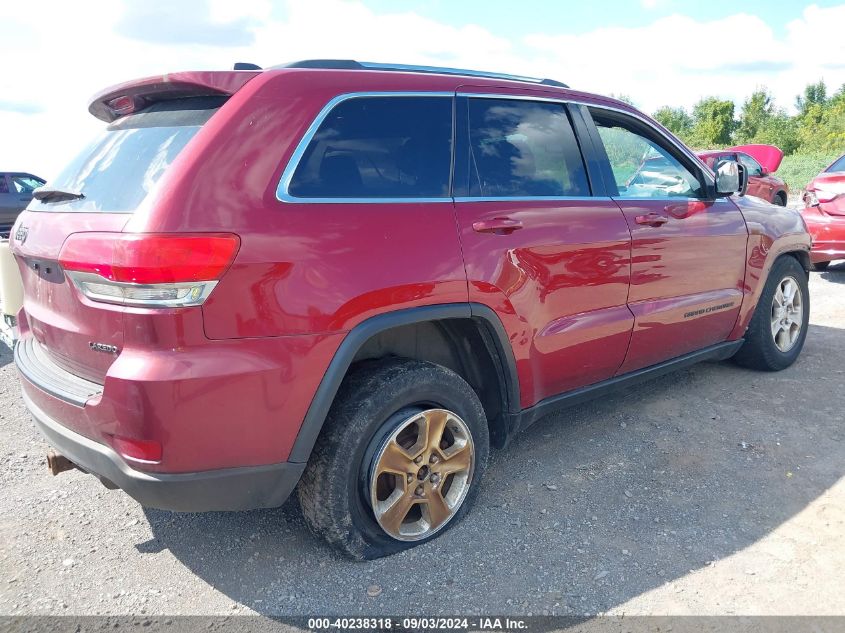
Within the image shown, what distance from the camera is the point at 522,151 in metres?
3.18

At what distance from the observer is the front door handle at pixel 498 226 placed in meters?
2.83

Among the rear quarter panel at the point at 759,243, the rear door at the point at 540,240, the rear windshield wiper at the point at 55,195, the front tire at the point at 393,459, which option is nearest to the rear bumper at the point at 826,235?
the rear quarter panel at the point at 759,243

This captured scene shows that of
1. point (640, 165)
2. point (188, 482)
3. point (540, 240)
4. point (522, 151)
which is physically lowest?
point (188, 482)

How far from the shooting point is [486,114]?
3055 mm

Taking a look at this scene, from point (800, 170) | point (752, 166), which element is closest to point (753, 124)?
point (800, 170)

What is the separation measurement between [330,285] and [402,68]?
1.11m

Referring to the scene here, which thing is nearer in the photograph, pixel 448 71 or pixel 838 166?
pixel 448 71

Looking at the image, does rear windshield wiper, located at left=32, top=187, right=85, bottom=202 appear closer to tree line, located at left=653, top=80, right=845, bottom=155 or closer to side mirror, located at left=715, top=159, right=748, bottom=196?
side mirror, located at left=715, top=159, right=748, bottom=196

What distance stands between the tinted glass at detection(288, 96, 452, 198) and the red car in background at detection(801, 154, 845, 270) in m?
6.21

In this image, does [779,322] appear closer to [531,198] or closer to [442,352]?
[531,198]

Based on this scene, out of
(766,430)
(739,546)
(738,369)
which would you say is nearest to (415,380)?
(739,546)

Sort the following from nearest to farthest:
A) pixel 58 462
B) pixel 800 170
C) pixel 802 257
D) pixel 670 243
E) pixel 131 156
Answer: pixel 131 156 → pixel 58 462 → pixel 670 243 → pixel 802 257 → pixel 800 170

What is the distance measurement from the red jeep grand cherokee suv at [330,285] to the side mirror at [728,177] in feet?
2.69

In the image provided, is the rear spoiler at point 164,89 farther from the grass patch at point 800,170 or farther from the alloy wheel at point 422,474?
the grass patch at point 800,170
